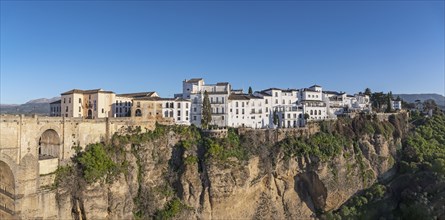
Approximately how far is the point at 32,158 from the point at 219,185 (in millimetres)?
18282

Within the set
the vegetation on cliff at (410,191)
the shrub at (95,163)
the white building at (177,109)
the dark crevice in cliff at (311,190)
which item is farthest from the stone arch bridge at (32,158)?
the vegetation on cliff at (410,191)

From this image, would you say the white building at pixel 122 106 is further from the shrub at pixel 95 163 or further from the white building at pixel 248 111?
the white building at pixel 248 111

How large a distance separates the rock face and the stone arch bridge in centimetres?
202

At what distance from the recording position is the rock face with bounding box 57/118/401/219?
30.2m

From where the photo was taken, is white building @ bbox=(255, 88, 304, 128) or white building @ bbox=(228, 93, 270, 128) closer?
white building @ bbox=(228, 93, 270, 128)

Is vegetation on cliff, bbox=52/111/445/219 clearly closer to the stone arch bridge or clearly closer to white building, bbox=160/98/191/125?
the stone arch bridge

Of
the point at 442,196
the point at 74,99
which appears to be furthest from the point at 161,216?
the point at 442,196

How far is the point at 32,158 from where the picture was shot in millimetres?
25672

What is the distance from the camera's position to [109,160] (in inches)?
1206

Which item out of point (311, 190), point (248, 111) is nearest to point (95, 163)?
point (248, 111)

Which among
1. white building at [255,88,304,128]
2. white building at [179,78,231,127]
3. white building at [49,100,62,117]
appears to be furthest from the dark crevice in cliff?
white building at [49,100,62,117]

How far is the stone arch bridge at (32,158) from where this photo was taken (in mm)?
24219

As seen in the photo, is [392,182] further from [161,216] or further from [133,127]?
[133,127]

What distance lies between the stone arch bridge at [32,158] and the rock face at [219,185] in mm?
2018
